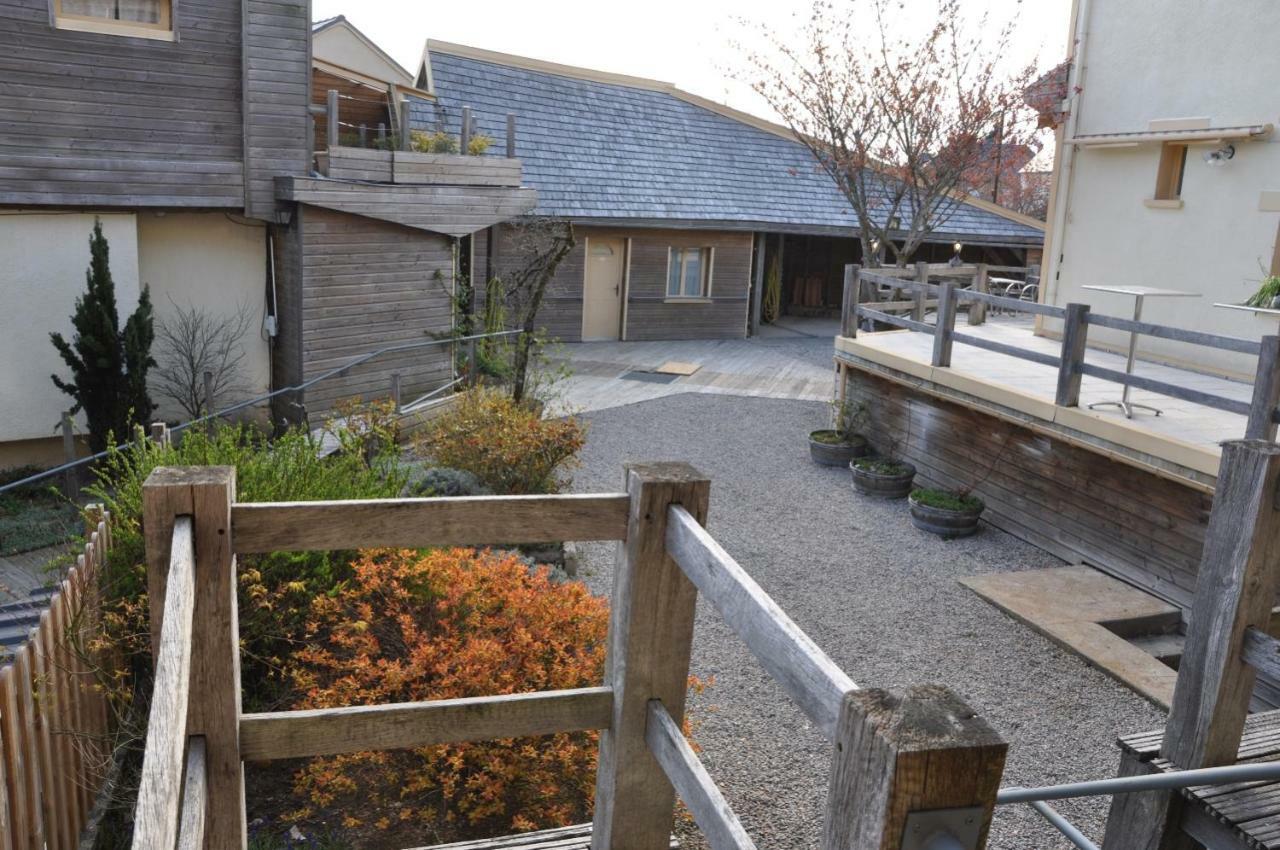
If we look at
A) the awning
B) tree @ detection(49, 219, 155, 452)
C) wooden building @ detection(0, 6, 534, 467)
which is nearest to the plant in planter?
the awning

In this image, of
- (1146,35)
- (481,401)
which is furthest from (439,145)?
(1146,35)

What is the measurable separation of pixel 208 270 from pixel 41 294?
5.93 ft

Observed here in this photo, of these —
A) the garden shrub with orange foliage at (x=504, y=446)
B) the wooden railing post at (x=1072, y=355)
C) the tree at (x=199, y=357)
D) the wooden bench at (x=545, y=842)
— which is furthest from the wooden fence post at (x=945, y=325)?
the wooden bench at (x=545, y=842)

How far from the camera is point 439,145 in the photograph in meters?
14.3

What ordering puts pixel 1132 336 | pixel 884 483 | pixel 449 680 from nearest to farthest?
pixel 449 680 → pixel 1132 336 → pixel 884 483

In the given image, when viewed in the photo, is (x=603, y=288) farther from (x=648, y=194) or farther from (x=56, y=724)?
(x=56, y=724)

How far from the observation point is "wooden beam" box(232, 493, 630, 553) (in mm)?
2545

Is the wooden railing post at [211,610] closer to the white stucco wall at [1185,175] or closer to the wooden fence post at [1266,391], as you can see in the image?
the wooden fence post at [1266,391]

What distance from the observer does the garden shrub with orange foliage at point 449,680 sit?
423 centimetres

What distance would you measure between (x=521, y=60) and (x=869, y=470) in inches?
578

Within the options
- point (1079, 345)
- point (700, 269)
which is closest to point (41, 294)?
point (1079, 345)

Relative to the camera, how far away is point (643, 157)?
22156 millimetres

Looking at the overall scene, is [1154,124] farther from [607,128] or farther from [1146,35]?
[607,128]

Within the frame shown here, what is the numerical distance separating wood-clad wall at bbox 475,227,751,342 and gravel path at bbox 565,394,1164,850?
26.2 feet
